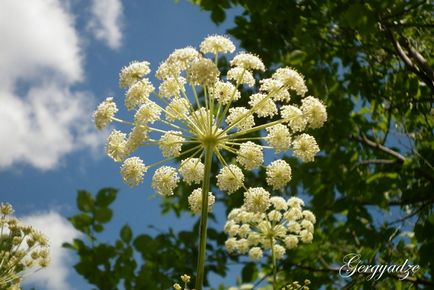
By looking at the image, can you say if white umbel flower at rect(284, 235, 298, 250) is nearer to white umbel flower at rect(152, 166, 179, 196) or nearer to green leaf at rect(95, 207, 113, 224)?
green leaf at rect(95, 207, 113, 224)

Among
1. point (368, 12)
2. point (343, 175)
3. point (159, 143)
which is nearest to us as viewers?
point (159, 143)

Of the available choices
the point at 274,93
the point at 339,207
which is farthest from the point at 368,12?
the point at 339,207

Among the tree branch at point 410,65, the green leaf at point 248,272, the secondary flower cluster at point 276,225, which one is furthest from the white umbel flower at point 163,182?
the green leaf at point 248,272

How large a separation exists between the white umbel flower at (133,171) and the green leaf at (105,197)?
1.64ft

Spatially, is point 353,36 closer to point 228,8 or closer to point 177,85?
point 228,8

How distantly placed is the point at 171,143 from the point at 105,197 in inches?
33.2

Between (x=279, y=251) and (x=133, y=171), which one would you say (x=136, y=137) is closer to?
(x=133, y=171)

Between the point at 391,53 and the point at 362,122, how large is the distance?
1.38 m

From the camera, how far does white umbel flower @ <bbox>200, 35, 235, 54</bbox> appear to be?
11.2 ft

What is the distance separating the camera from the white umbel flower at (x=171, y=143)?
10.6 ft

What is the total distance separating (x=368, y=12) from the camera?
4.23 m

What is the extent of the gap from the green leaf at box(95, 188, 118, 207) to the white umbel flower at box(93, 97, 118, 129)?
60 cm

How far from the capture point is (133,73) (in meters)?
3.31

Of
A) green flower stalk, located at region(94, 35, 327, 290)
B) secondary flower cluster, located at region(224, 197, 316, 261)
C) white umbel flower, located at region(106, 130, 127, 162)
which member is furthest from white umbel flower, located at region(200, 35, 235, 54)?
secondary flower cluster, located at region(224, 197, 316, 261)
